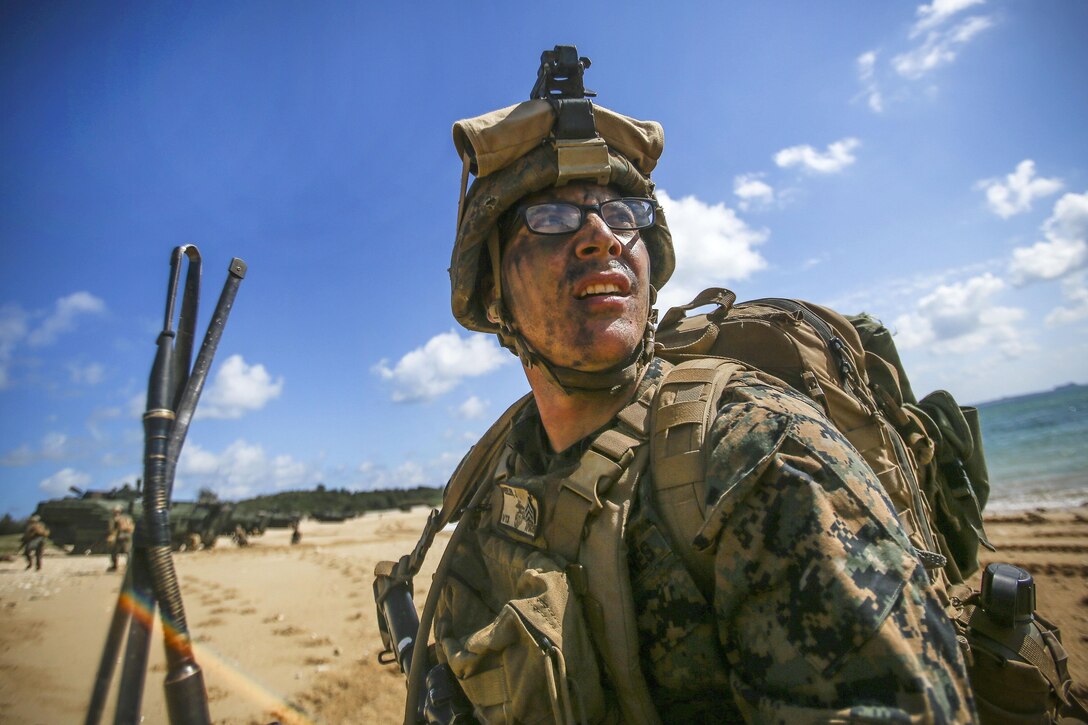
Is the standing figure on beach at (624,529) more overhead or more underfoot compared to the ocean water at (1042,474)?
more overhead

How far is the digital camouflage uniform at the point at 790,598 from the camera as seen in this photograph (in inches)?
42.3

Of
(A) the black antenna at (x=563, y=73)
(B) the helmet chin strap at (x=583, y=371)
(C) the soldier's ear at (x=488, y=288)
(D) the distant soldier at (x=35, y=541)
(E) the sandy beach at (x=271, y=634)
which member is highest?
(A) the black antenna at (x=563, y=73)

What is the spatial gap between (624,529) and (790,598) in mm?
504

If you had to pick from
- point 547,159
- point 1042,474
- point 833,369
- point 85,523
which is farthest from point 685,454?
point 85,523

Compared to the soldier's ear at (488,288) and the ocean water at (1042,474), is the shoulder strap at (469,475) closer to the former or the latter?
the soldier's ear at (488,288)

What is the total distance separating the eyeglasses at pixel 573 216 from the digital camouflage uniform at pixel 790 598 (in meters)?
0.89

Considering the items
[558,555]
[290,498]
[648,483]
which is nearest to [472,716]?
[558,555]

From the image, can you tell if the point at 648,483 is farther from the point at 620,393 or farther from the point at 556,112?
the point at 556,112

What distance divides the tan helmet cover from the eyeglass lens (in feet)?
0.45

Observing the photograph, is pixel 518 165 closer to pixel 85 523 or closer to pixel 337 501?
pixel 85 523

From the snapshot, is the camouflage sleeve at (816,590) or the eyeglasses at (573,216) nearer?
the camouflage sleeve at (816,590)

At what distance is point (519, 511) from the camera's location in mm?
2035

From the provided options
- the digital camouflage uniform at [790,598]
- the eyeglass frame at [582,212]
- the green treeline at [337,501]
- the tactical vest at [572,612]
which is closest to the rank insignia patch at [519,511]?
the tactical vest at [572,612]

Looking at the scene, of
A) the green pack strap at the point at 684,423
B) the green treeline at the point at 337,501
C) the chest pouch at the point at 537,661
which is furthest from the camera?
the green treeline at the point at 337,501
